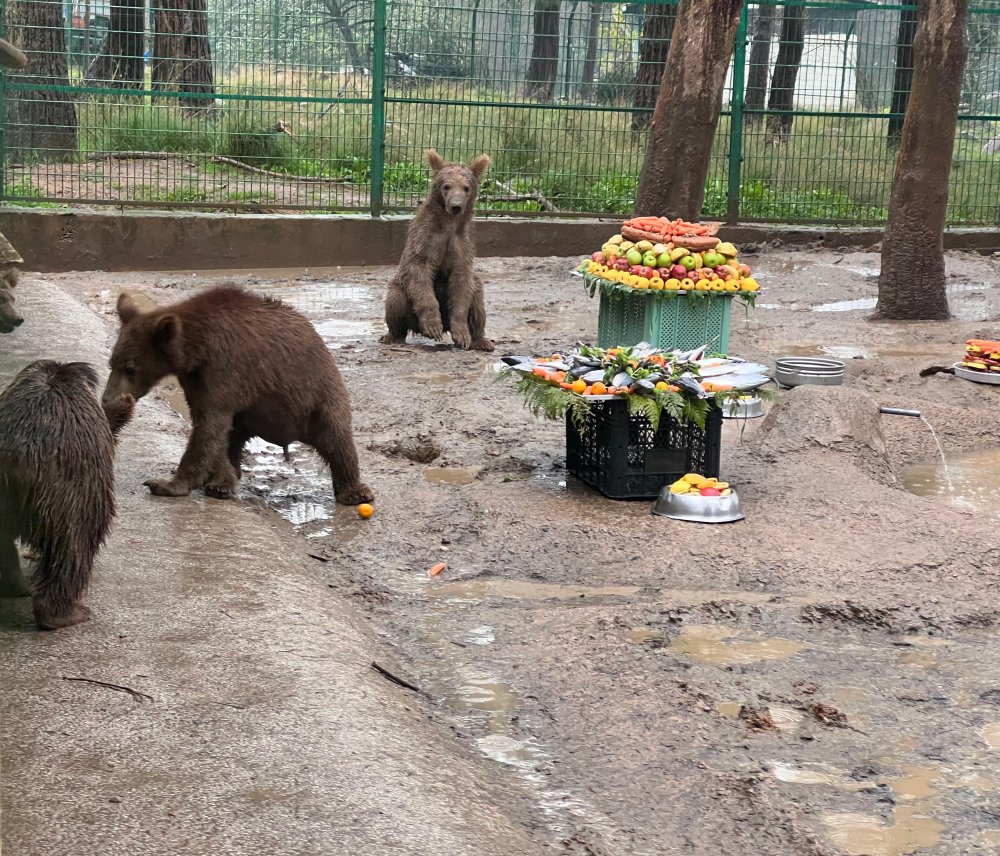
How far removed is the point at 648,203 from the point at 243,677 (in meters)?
8.81

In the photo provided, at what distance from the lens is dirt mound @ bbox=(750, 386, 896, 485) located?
24.9 feet

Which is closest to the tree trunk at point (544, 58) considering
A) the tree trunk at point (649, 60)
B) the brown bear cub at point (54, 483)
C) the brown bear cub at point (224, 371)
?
the tree trunk at point (649, 60)

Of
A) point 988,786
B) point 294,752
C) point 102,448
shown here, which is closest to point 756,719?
point 988,786

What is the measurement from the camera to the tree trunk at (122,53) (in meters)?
14.4

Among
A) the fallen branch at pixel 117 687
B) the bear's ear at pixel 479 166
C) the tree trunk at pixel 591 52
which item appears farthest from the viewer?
the tree trunk at pixel 591 52

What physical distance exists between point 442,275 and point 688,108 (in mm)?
2889

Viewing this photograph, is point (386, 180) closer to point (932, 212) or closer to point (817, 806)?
point (932, 212)

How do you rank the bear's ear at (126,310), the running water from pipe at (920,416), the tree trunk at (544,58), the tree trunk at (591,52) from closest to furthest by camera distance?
the bear's ear at (126,310) < the running water from pipe at (920,416) < the tree trunk at (544,58) < the tree trunk at (591,52)

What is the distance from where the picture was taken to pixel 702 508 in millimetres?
6434

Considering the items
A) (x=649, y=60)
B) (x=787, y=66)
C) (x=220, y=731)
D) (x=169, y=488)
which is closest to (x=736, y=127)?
(x=787, y=66)

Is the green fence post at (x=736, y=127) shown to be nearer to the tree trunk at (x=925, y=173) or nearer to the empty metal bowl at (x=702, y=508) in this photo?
the tree trunk at (x=925, y=173)

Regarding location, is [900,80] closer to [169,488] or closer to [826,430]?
[826,430]

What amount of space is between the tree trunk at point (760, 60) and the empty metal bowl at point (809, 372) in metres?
7.55

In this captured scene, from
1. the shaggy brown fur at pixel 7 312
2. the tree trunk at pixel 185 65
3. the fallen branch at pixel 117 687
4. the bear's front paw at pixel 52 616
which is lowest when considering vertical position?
the fallen branch at pixel 117 687
